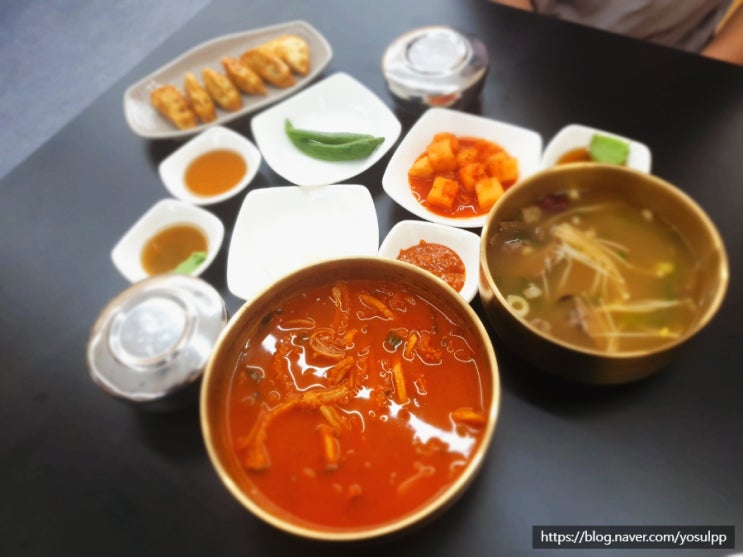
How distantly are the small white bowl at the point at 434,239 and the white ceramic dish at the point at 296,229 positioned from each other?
0.20ft

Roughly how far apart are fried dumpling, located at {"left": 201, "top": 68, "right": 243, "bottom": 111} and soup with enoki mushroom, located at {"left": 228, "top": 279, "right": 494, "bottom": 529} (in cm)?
95

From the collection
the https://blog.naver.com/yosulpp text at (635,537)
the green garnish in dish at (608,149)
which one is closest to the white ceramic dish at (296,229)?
the green garnish in dish at (608,149)

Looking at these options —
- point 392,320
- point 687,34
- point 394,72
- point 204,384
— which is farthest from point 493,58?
point 204,384

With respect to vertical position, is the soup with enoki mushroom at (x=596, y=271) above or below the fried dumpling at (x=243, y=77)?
below

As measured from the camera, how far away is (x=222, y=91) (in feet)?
6.41

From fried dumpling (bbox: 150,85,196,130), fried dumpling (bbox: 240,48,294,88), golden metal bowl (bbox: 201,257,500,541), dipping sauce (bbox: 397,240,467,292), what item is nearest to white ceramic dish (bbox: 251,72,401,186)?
fried dumpling (bbox: 240,48,294,88)

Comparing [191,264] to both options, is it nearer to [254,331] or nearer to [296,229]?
[296,229]

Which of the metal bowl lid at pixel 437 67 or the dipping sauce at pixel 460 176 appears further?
the metal bowl lid at pixel 437 67

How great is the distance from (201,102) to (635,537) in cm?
172

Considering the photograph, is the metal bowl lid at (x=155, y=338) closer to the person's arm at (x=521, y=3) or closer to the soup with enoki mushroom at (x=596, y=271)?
the soup with enoki mushroom at (x=596, y=271)

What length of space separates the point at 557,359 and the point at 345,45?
1441 mm

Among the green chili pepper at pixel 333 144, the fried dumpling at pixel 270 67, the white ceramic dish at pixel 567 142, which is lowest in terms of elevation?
the white ceramic dish at pixel 567 142

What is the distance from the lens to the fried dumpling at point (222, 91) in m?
1.95

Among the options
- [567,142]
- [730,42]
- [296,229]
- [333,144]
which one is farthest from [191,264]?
[730,42]
